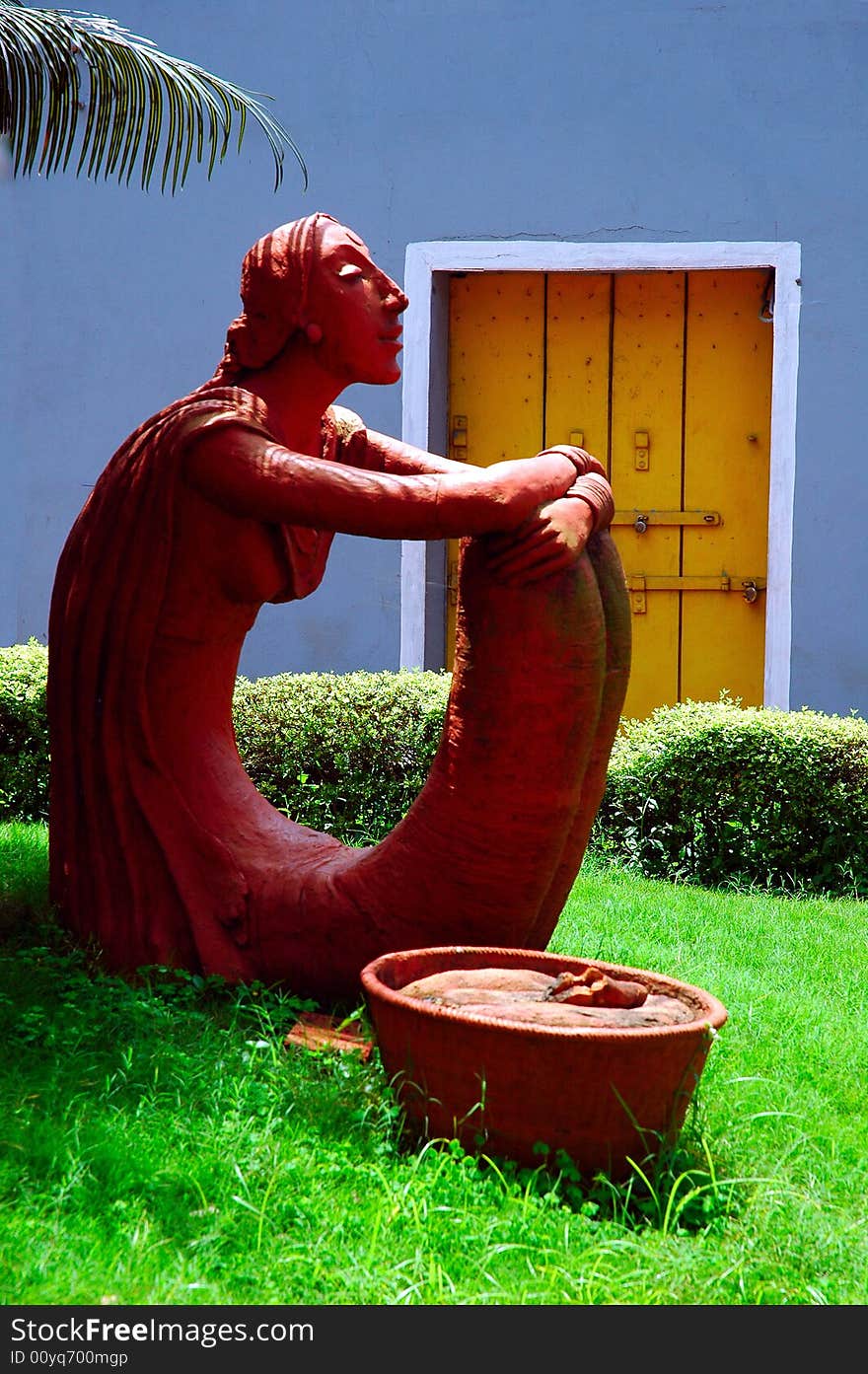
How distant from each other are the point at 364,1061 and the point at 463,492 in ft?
4.14

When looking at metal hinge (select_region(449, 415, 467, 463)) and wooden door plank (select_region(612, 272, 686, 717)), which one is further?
metal hinge (select_region(449, 415, 467, 463))

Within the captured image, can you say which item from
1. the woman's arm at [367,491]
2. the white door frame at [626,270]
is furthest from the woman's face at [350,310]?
the white door frame at [626,270]

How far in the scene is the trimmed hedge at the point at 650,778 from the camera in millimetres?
6203

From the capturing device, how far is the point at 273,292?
11.9ft

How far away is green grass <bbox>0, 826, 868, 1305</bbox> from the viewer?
236cm

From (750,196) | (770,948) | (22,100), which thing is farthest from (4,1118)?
(750,196)

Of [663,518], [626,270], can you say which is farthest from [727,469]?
[626,270]

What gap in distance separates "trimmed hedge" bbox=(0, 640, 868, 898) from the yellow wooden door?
1298 mm

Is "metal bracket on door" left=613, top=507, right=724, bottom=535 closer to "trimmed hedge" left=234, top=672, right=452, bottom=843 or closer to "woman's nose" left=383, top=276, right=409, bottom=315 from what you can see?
"trimmed hedge" left=234, top=672, right=452, bottom=843

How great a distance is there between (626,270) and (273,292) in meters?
4.25

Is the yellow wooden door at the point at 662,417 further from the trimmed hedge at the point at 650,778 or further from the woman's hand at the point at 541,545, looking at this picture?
the woman's hand at the point at 541,545

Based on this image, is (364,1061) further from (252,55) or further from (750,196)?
(252,55)

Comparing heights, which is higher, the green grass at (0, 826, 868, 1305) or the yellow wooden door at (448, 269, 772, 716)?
the yellow wooden door at (448, 269, 772, 716)

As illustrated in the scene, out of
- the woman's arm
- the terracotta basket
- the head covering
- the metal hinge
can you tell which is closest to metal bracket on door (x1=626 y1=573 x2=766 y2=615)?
the metal hinge
